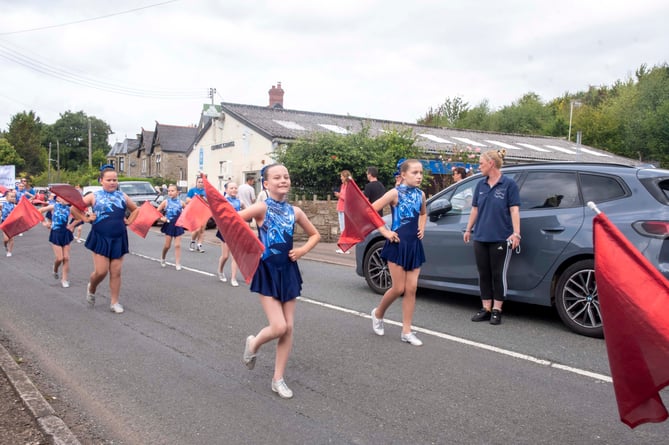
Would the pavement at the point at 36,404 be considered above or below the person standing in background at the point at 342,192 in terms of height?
below

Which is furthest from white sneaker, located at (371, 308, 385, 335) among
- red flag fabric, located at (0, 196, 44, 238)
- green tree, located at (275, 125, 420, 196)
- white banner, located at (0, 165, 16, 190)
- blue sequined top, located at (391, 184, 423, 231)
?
white banner, located at (0, 165, 16, 190)

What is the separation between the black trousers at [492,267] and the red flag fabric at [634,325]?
3.88 meters

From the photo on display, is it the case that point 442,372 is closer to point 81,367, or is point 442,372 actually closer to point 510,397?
point 510,397

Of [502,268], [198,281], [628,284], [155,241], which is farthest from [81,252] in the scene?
[628,284]

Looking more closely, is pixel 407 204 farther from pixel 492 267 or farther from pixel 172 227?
pixel 172 227

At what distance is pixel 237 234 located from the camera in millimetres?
4312

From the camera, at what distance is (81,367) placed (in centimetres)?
530

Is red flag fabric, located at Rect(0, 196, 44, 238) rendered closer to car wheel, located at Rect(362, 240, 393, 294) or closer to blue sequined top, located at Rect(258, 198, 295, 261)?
car wheel, located at Rect(362, 240, 393, 294)

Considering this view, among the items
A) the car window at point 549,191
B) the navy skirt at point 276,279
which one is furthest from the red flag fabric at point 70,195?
the car window at point 549,191

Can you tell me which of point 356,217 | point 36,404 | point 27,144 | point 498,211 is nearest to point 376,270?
point 498,211

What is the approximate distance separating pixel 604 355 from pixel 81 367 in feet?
16.0

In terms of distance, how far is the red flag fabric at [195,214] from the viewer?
11.2 metres

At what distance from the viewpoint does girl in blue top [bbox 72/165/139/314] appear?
7469 millimetres

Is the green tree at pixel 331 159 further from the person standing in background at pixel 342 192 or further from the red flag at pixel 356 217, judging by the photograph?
the red flag at pixel 356 217
